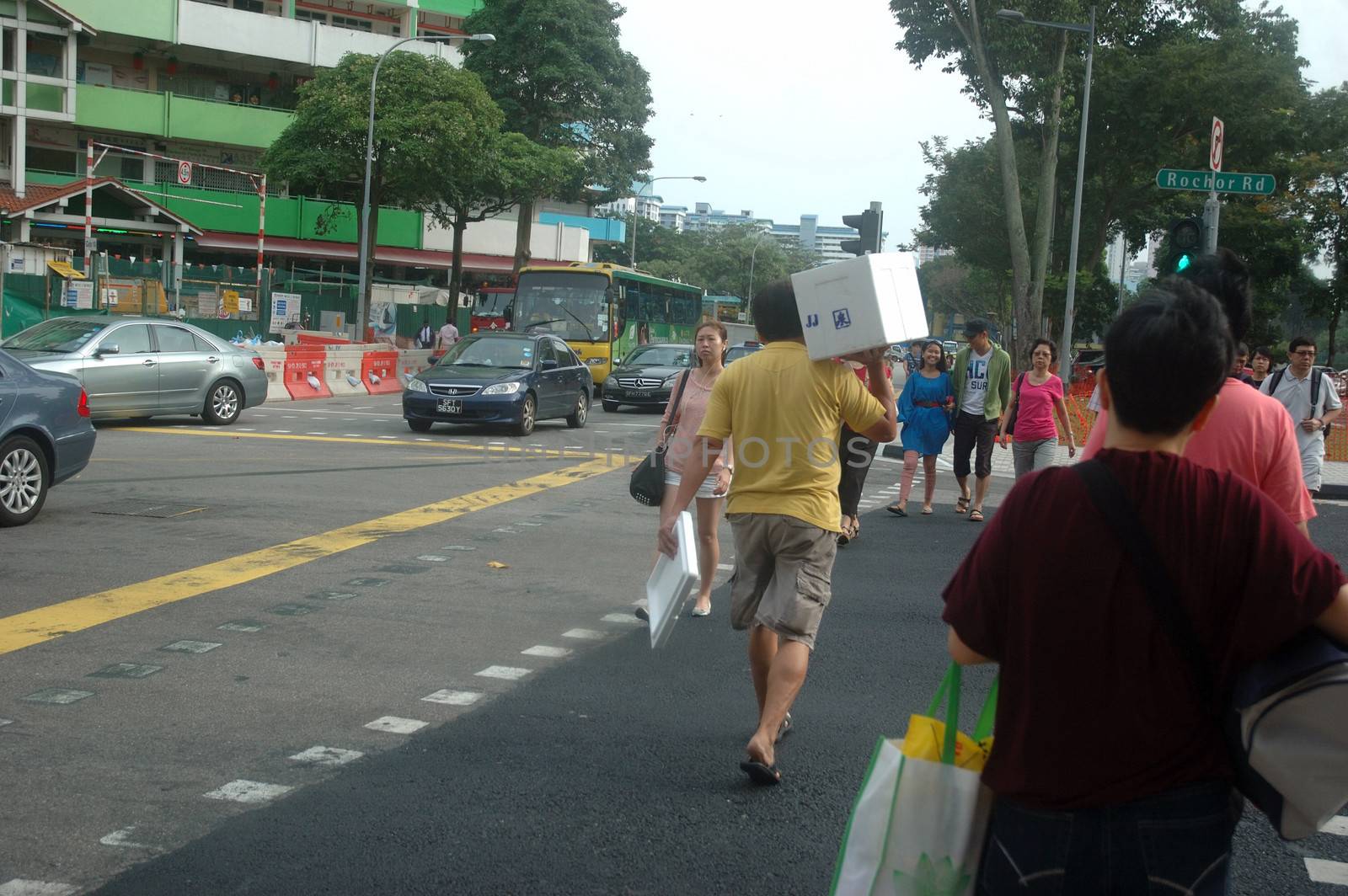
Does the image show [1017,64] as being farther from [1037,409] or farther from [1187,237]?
[1037,409]

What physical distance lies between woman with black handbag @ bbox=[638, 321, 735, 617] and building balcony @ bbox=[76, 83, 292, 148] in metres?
41.4

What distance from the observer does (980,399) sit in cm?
1152

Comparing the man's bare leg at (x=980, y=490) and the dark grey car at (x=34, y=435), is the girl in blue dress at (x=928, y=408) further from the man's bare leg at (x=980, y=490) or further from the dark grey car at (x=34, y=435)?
the dark grey car at (x=34, y=435)

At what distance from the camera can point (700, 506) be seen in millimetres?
7078

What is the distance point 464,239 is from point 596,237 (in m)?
16.7

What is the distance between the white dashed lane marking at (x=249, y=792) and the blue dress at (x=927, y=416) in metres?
7.96

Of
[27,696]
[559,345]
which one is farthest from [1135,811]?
[559,345]

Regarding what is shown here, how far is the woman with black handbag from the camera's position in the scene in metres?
7.05

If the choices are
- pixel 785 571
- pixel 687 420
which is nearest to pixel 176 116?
pixel 687 420

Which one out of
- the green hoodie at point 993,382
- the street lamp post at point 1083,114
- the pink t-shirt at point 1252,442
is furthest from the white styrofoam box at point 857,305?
the street lamp post at point 1083,114

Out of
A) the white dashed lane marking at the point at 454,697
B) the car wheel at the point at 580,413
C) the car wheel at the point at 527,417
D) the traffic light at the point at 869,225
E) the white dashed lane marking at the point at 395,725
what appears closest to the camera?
the white dashed lane marking at the point at 395,725

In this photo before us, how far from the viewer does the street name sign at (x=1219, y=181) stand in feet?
38.2

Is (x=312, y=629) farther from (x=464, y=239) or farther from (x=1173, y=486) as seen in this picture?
(x=464, y=239)

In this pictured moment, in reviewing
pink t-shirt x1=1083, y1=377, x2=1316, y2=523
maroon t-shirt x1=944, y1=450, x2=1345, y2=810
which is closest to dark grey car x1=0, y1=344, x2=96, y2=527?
pink t-shirt x1=1083, y1=377, x2=1316, y2=523
